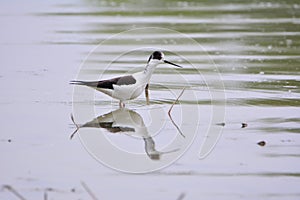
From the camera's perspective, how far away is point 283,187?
23.8 ft

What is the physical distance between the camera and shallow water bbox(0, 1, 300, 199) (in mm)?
7414

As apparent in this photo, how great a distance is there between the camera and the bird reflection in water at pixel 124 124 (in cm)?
896

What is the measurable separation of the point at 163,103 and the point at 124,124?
3.43ft

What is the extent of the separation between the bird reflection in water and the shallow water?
0.22 ft

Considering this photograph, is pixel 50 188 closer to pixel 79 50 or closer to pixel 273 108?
pixel 273 108

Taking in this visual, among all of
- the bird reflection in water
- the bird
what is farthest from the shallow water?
the bird

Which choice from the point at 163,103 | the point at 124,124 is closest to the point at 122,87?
the point at 163,103

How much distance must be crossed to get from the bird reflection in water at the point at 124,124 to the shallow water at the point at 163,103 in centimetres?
7

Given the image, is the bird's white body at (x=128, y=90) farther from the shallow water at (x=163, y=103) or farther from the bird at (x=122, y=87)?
the shallow water at (x=163, y=103)

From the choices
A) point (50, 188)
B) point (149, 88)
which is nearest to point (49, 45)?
point (149, 88)

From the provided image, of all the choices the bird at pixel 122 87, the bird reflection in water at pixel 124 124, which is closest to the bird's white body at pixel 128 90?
the bird at pixel 122 87

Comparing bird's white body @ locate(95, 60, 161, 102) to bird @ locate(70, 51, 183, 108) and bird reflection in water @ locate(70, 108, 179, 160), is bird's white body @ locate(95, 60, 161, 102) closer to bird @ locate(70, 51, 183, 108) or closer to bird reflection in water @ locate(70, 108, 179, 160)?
bird @ locate(70, 51, 183, 108)

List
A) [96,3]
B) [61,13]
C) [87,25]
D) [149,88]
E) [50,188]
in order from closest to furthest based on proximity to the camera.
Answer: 1. [50,188]
2. [149,88]
3. [87,25]
4. [61,13]
5. [96,3]

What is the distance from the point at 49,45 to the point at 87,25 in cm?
254
